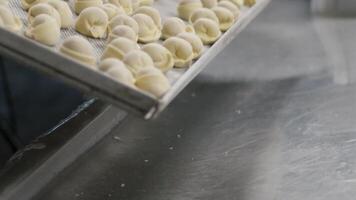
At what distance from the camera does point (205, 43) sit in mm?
1259

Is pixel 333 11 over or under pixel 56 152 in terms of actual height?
under

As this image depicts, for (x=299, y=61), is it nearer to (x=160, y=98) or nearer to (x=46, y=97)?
(x=160, y=98)

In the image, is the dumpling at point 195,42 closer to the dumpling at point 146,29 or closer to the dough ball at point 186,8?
the dumpling at point 146,29

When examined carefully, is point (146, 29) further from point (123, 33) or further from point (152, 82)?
point (152, 82)

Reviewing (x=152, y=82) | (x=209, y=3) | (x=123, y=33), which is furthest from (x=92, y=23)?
(x=209, y=3)

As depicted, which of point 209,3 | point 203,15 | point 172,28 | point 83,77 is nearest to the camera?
point 83,77

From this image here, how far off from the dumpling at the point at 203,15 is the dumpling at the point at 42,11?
1.13 feet

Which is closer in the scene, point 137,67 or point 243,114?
point 137,67

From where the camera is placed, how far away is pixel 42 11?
1156mm

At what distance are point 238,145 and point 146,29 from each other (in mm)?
404

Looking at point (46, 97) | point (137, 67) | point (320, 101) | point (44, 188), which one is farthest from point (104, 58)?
point (46, 97)

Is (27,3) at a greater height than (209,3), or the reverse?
(27,3)

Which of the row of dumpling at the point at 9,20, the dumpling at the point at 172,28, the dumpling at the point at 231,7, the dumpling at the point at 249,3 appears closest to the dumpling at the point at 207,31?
the dumpling at the point at 172,28

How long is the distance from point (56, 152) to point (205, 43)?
0.41 m
